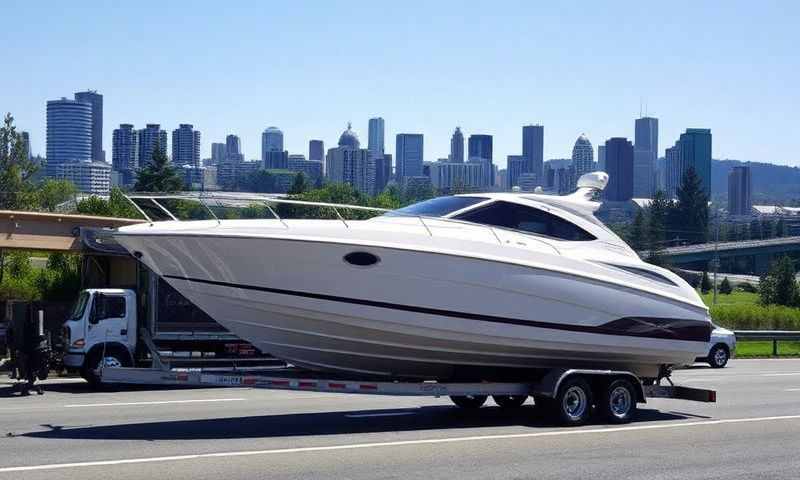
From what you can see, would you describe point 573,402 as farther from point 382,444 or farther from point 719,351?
point 719,351

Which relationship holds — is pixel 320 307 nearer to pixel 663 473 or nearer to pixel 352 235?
pixel 352 235

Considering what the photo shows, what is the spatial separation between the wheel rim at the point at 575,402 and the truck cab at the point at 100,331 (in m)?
9.47

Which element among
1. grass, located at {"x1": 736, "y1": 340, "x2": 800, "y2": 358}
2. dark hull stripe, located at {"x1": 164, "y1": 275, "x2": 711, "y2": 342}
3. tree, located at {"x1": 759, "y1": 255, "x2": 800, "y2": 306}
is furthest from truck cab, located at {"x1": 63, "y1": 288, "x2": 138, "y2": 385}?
tree, located at {"x1": 759, "y1": 255, "x2": 800, "y2": 306}

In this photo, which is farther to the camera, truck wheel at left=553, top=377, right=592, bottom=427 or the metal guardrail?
the metal guardrail

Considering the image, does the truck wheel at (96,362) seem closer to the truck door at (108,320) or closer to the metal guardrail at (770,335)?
the truck door at (108,320)

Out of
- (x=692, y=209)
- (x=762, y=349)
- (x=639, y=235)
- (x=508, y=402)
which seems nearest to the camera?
(x=508, y=402)

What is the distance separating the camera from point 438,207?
16.1 meters

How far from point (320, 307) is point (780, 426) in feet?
23.5

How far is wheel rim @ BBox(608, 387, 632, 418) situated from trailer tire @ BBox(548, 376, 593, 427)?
14.5 inches

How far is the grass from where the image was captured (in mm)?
37956

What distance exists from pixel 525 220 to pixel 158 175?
7501 cm

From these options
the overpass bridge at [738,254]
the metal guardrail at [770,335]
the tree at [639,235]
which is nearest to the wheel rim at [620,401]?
the metal guardrail at [770,335]

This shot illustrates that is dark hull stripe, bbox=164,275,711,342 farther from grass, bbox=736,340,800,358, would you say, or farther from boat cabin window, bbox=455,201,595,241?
grass, bbox=736,340,800,358

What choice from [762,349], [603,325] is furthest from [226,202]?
[762,349]
